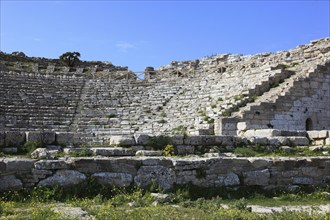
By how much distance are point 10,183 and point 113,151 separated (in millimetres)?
2657

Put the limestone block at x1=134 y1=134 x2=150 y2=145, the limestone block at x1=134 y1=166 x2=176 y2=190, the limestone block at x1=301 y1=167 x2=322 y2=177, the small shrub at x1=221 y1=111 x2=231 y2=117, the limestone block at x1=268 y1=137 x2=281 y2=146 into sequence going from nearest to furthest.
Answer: the limestone block at x1=134 y1=166 x2=176 y2=190
the limestone block at x1=301 y1=167 x2=322 y2=177
the limestone block at x1=134 y1=134 x2=150 y2=145
the limestone block at x1=268 y1=137 x2=281 y2=146
the small shrub at x1=221 y1=111 x2=231 y2=117

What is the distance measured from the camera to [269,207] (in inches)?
313

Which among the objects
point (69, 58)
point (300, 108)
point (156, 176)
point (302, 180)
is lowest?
point (302, 180)

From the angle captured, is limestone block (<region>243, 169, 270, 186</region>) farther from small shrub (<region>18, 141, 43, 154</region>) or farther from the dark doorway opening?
the dark doorway opening

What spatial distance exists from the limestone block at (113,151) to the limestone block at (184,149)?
1.34m

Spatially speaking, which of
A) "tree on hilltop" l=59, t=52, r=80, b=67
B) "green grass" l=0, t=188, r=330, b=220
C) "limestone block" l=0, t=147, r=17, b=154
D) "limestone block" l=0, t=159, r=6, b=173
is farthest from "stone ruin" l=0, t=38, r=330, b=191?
"tree on hilltop" l=59, t=52, r=80, b=67

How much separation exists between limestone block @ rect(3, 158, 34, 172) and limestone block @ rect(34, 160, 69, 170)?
0.14 metres

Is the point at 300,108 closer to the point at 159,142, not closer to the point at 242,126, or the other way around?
the point at 242,126

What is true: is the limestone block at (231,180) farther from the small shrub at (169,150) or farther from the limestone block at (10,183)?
the limestone block at (10,183)

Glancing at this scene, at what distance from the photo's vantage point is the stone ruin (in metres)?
8.71

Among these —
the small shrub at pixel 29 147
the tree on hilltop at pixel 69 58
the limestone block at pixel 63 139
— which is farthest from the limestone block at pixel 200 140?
the tree on hilltop at pixel 69 58

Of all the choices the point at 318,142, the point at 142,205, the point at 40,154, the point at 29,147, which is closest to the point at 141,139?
the point at 29,147

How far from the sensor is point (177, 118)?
800 inches

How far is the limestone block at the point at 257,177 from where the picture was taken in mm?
9328
